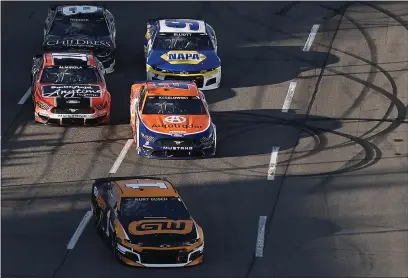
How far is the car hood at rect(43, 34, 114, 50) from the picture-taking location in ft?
126

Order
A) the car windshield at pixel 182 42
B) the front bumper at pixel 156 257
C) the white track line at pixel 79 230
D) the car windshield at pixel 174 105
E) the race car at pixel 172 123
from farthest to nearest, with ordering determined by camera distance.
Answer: the car windshield at pixel 182 42
the car windshield at pixel 174 105
the race car at pixel 172 123
the white track line at pixel 79 230
the front bumper at pixel 156 257

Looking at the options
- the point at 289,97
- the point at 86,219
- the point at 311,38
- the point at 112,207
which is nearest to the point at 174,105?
the point at 289,97

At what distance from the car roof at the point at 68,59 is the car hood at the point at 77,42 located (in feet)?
5.49

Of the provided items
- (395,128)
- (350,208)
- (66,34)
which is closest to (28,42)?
(66,34)

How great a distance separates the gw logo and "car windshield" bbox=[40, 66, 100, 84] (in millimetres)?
8985

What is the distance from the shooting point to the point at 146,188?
28.3 meters

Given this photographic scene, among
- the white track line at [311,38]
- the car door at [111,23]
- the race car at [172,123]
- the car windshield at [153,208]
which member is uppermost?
the car windshield at [153,208]

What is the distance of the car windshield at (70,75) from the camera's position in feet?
115

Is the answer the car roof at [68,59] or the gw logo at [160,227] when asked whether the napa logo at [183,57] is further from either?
the gw logo at [160,227]

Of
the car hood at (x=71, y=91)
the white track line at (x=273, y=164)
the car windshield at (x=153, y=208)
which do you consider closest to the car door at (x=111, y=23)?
the car hood at (x=71, y=91)

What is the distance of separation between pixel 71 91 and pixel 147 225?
837 centimetres

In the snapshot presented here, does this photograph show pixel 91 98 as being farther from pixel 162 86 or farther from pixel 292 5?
pixel 292 5

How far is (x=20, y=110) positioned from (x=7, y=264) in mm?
9850

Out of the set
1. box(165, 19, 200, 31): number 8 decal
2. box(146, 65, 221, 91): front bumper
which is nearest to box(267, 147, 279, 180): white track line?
box(146, 65, 221, 91): front bumper
